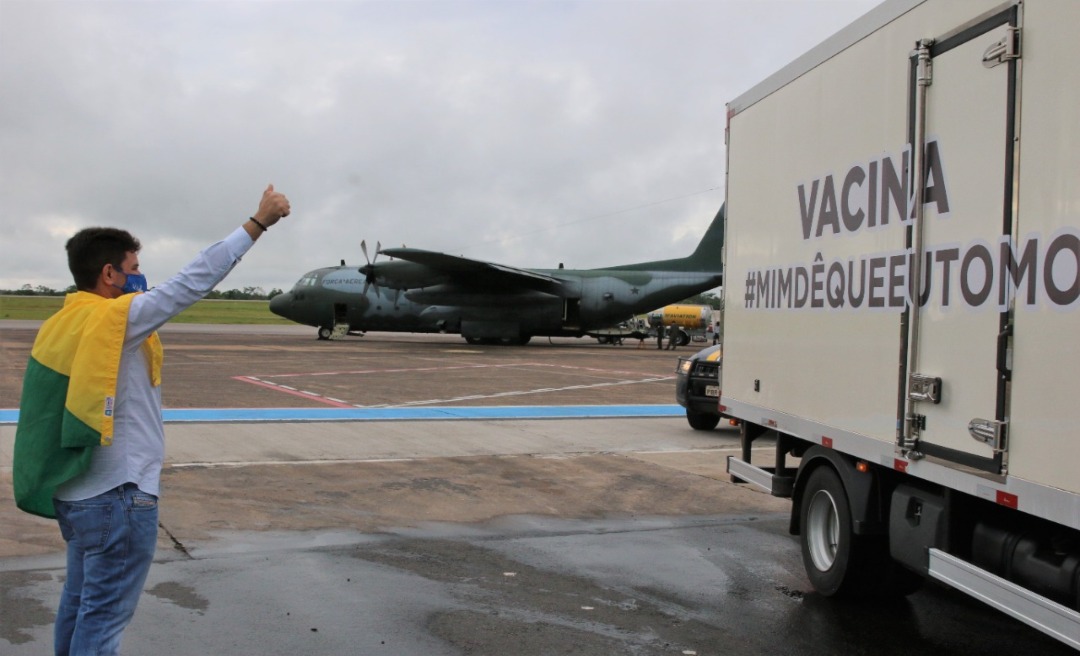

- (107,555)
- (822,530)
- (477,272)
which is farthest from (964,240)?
(477,272)

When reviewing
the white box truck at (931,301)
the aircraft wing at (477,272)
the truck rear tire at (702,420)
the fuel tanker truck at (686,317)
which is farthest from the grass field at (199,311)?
the white box truck at (931,301)

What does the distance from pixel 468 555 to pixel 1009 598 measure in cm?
375

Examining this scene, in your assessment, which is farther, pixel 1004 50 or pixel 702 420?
pixel 702 420

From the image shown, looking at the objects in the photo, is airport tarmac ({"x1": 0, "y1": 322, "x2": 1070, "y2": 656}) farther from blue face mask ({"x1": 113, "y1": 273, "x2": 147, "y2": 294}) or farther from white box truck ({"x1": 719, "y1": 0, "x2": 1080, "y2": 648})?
blue face mask ({"x1": 113, "y1": 273, "x2": 147, "y2": 294})

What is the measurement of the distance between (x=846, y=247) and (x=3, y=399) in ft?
47.8

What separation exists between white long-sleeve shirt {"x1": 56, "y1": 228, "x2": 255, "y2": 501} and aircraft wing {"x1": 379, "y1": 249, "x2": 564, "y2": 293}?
27568 millimetres

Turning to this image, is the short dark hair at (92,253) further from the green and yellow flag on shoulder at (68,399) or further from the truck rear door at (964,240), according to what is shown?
the truck rear door at (964,240)

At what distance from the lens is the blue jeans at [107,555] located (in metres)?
3.18

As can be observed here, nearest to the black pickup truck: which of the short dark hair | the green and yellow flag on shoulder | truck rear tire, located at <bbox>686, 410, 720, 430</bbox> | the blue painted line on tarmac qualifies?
truck rear tire, located at <bbox>686, 410, 720, 430</bbox>

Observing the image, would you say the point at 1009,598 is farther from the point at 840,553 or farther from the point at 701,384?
the point at 701,384

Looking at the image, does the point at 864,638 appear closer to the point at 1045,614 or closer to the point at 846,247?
the point at 1045,614

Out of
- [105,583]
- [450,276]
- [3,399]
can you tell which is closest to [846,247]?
[105,583]

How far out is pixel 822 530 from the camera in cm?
584

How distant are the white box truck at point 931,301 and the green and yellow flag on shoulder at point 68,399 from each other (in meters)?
3.54
